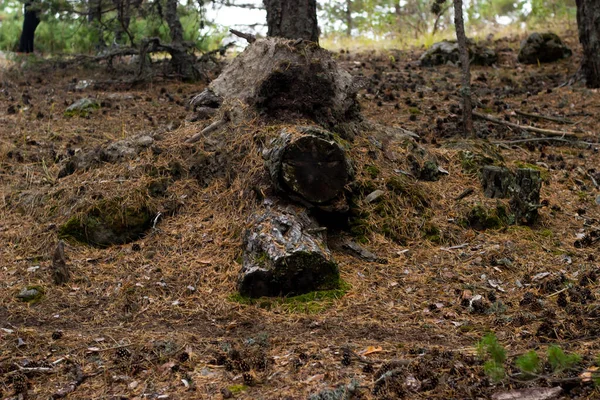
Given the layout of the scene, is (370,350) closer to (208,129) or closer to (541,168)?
(208,129)

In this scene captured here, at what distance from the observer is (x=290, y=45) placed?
641 centimetres

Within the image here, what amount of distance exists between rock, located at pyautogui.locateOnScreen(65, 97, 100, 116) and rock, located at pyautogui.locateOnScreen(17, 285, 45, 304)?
4.55m

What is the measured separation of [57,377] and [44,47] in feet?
39.1

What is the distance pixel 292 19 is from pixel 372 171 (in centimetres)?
268

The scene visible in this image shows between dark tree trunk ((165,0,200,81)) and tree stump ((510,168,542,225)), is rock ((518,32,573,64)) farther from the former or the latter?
tree stump ((510,168,542,225))

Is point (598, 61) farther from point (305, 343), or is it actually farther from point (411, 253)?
point (305, 343)

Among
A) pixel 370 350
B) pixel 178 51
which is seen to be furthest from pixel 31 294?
pixel 178 51

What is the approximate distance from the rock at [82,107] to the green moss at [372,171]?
183 inches

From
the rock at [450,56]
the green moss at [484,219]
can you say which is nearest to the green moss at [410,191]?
the green moss at [484,219]

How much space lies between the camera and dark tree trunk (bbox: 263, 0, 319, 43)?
311 inches

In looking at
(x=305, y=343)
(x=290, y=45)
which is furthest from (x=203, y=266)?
(x=290, y=45)

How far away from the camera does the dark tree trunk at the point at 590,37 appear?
Answer: 9.76 metres

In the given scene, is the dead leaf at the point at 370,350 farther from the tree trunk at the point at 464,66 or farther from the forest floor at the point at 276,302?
the tree trunk at the point at 464,66

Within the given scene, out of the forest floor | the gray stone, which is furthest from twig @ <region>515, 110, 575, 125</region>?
the gray stone
